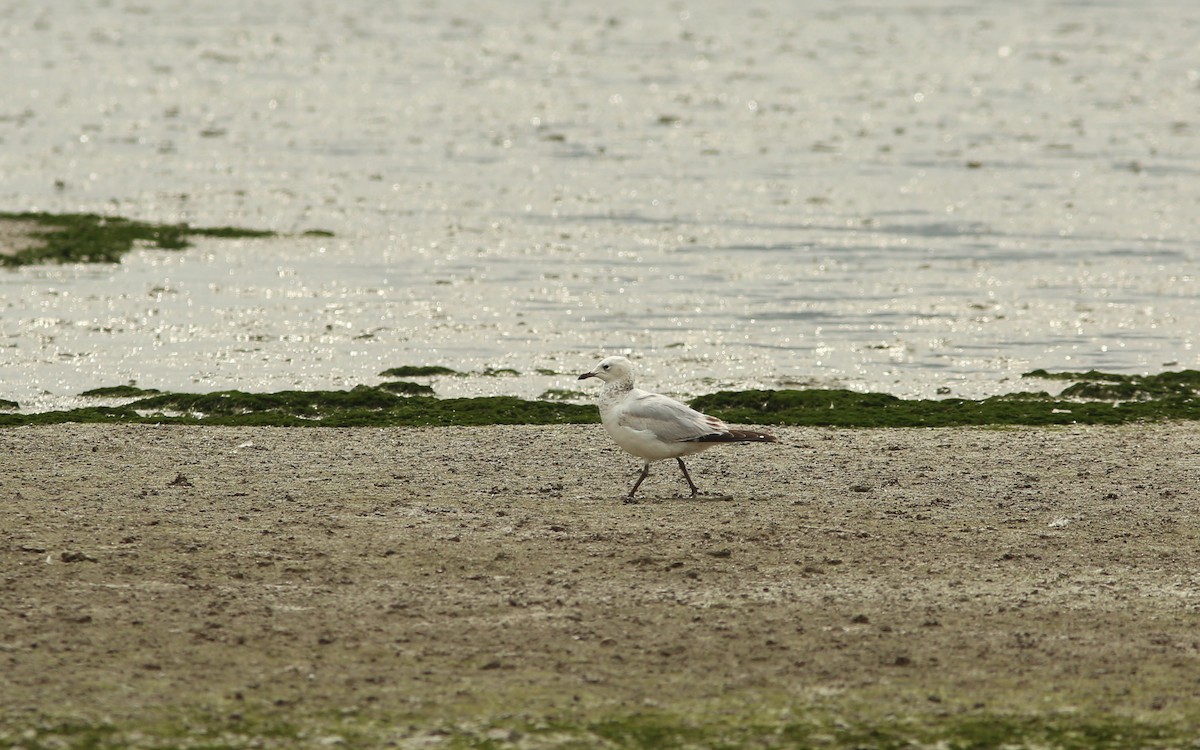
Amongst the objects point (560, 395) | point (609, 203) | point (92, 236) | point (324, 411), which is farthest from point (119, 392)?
point (609, 203)

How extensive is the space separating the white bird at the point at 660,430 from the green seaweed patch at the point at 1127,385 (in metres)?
5.49

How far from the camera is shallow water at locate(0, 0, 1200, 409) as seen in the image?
1952 cm

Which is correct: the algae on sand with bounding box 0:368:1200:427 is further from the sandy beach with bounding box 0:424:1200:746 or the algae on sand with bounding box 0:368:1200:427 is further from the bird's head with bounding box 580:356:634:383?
the bird's head with bounding box 580:356:634:383

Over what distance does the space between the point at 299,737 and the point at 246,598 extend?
6.88 feet

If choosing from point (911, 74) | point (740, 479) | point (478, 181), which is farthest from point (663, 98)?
point (740, 479)

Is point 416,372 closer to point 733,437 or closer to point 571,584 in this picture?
point 733,437

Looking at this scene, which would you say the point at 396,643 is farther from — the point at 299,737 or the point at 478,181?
the point at 478,181

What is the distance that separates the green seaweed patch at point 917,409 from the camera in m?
16.2

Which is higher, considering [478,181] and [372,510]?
[478,181]

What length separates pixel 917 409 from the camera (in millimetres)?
16656

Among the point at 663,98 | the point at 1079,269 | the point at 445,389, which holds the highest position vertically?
the point at 663,98

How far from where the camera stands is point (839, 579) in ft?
35.9

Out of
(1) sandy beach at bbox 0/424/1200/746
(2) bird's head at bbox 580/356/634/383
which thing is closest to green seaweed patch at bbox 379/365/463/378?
(1) sandy beach at bbox 0/424/1200/746

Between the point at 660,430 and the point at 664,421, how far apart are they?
7 cm
